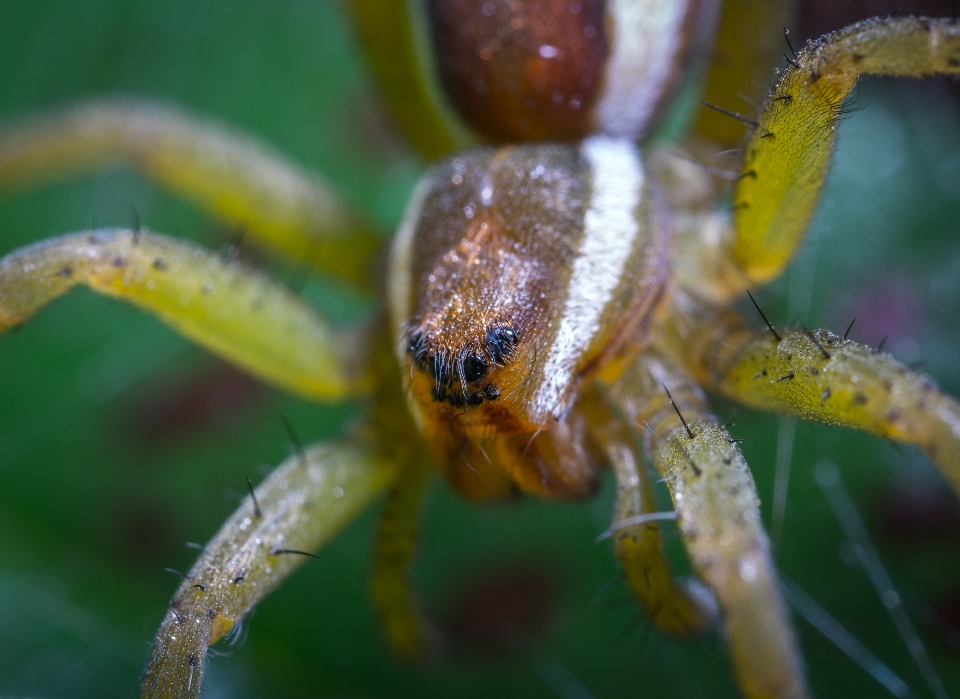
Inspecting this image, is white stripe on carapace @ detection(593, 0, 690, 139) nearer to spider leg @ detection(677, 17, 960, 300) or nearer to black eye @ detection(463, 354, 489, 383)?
spider leg @ detection(677, 17, 960, 300)

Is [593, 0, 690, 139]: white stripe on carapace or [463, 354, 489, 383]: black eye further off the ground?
[593, 0, 690, 139]: white stripe on carapace

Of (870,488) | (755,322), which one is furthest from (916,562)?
(755,322)

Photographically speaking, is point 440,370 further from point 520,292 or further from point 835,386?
point 835,386

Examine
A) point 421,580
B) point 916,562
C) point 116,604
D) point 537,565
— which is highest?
point 916,562

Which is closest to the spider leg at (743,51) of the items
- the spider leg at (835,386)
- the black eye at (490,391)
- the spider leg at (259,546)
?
the spider leg at (835,386)

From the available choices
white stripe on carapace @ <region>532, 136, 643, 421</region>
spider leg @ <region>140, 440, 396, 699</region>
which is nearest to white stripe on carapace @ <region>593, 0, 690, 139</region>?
white stripe on carapace @ <region>532, 136, 643, 421</region>

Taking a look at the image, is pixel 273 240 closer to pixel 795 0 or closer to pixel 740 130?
pixel 740 130
